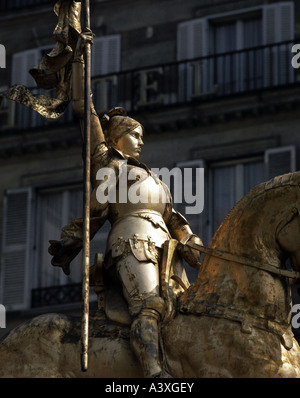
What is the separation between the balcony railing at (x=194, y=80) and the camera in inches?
1174

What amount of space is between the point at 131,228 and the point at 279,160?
538 inches

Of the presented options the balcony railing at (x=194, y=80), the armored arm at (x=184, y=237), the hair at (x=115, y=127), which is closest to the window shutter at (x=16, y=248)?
the balcony railing at (x=194, y=80)

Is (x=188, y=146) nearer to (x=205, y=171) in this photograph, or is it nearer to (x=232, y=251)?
(x=205, y=171)

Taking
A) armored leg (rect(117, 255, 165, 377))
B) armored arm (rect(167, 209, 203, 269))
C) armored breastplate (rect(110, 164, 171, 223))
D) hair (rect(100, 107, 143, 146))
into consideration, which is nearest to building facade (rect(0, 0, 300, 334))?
hair (rect(100, 107, 143, 146))

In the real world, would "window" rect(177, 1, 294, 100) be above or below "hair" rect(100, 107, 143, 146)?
above

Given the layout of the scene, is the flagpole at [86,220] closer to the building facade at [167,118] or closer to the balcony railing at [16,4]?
the building facade at [167,118]

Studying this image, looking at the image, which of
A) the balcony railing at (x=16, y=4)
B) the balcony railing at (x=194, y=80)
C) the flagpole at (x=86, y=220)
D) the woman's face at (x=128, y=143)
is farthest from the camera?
the balcony railing at (x=16, y=4)

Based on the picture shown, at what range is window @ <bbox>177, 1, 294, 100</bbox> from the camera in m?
29.9

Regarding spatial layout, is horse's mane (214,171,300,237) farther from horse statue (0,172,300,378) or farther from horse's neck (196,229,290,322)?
horse's neck (196,229,290,322)

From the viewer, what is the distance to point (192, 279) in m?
27.8

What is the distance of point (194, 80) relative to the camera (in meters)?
30.4

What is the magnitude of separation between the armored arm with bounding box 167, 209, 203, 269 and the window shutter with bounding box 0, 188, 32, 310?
14101 millimetres

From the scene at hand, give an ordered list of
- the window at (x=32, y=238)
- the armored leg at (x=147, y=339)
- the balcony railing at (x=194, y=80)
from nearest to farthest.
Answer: the armored leg at (x=147, y=339) → the window at (x=32, y=238) → the balcony railing at (x=194, y=80)

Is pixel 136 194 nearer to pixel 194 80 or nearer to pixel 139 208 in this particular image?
pixel 139 208
